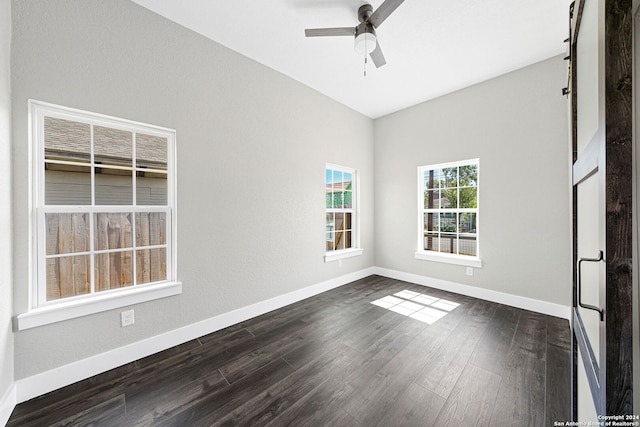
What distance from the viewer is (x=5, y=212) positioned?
1578mm

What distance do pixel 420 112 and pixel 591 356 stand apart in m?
4.05

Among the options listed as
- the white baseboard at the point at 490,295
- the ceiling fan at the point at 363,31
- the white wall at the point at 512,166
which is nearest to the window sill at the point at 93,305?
the ceiling fan at the point at 363,31

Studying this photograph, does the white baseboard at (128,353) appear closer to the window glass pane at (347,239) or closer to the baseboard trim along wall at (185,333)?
the baseboard trim along wall at (185,333)

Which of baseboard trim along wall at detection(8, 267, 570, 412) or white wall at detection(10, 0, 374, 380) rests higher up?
white wall at detection(10, 0, 374, 380)

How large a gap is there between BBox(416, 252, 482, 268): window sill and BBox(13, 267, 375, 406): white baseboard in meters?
2.37

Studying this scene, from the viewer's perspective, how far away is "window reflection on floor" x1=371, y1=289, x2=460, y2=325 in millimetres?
2992

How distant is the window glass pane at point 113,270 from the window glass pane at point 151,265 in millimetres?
60

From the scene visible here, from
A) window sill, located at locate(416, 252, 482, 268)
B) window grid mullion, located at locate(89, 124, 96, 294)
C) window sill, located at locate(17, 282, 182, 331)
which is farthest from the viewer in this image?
window sill, located at locate(416, 252, 482, 268)

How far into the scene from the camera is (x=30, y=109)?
175 cm

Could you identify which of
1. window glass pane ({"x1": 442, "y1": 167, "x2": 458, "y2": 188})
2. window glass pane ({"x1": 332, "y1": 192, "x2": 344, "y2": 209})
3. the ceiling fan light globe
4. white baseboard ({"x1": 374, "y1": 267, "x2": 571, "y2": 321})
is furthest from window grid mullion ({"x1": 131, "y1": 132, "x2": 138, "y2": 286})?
window glass pane ({"x1": 442, "y1": 167, "x2": 458, "y2": 188})

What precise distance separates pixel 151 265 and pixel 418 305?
3.23 metres

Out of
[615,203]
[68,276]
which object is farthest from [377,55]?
[68,276]

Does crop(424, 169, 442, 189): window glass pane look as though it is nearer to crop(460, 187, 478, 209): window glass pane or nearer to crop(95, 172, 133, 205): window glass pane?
crop(460, 187, 478, 209): window glass pane

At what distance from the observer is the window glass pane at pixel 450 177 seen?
12.8ft
